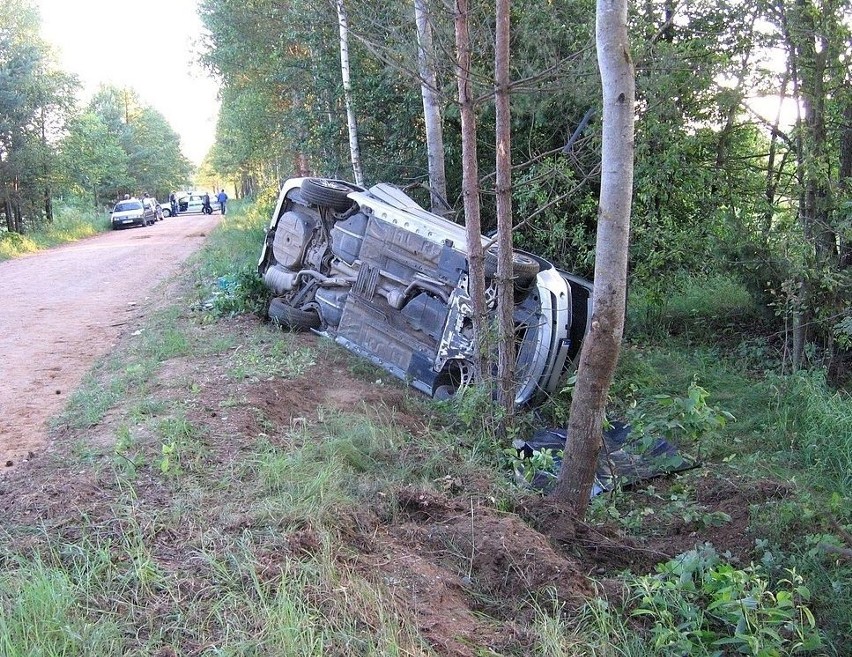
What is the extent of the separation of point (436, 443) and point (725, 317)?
228 inches

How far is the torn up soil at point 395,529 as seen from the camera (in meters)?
3.10

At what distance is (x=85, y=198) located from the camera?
36.2m

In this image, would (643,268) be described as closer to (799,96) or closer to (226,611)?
(799,96)

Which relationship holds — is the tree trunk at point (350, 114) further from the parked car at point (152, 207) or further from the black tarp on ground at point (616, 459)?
the parked car at point (152, 207)

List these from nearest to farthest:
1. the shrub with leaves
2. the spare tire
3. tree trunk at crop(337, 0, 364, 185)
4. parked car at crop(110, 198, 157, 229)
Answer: the shrub with leaves
the spare tire
tree trunk at crop(337, 0, 364, 185)
parked car at crop(110, 198, 157, 229)

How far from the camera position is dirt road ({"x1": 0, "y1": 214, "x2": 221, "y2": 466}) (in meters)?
5.83

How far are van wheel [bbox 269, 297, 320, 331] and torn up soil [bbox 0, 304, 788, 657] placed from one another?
3.24 m

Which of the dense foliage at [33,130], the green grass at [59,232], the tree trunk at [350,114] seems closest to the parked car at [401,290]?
the tree trunk at [350,114]

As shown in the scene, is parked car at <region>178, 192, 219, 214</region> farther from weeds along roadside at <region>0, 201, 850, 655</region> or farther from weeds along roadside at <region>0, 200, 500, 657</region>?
weeds along roadside at <region>0, 200, 500, 657</region>

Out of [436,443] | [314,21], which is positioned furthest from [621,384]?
[314,21]

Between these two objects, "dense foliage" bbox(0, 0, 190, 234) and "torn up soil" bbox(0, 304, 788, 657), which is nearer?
"torn up soil" bbox(0, 304, 788, 657)

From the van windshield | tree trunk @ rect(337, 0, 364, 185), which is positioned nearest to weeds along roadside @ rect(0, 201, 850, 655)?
tree trunk @ rect(337, 0, 364, 185)

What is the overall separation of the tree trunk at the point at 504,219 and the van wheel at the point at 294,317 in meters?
3.52

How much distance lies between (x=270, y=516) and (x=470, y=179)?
3263 mm
